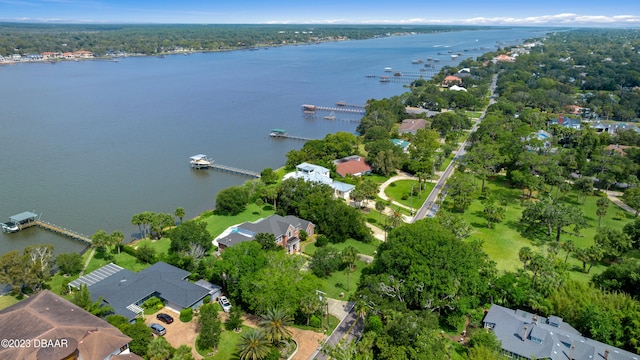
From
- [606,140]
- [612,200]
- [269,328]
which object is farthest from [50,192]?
[606,140]

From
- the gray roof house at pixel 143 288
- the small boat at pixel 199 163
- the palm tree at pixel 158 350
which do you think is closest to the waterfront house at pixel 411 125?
the small boat at pixel 199 163

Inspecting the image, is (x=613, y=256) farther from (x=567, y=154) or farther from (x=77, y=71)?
(x=77, y=71)

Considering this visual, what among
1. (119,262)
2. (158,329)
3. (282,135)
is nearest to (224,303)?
(158,329)

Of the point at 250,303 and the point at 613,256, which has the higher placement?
the point at 250,303

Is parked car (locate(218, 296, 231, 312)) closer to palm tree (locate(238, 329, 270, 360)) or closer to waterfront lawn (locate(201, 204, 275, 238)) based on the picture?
palm tree (locate(238, 329, 270, 360))

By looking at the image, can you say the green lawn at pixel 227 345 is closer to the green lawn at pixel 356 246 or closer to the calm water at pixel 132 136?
the green lawn at pixel 356 246

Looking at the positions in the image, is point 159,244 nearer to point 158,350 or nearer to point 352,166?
point 158,350
